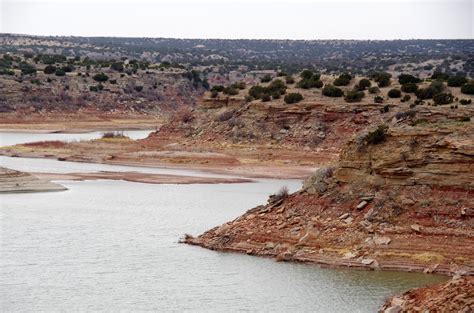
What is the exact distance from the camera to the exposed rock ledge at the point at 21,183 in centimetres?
4522

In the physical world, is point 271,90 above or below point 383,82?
below

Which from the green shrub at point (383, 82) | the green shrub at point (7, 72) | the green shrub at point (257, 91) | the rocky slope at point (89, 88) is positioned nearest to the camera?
the green shrub at point (383, 82)

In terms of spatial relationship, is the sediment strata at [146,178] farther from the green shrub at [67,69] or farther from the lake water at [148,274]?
the green shrub at [67,69]

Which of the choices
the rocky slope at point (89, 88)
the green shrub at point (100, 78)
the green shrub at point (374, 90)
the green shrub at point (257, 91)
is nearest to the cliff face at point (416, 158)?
the green shrub at point (374, 90)

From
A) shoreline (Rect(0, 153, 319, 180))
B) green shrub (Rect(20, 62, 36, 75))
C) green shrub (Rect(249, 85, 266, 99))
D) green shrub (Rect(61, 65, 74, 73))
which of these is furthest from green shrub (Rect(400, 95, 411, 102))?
green shrub (Rect(61, 65, 74, 73))

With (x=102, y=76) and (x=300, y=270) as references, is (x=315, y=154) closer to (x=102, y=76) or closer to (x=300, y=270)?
(x=300, y=270)

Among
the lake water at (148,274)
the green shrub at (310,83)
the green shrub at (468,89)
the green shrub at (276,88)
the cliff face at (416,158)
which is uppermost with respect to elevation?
the cliff face at (416,158)

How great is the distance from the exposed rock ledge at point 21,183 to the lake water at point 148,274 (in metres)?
6.18

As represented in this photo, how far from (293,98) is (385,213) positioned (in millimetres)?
36814

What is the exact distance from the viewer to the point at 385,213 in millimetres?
28969

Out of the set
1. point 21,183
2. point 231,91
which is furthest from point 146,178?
point 231,91

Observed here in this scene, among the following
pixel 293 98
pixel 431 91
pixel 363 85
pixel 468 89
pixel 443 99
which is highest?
pixel 468 89

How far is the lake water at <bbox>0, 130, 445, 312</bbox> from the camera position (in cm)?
2447

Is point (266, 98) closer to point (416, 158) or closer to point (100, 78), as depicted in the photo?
point (416, 158)
